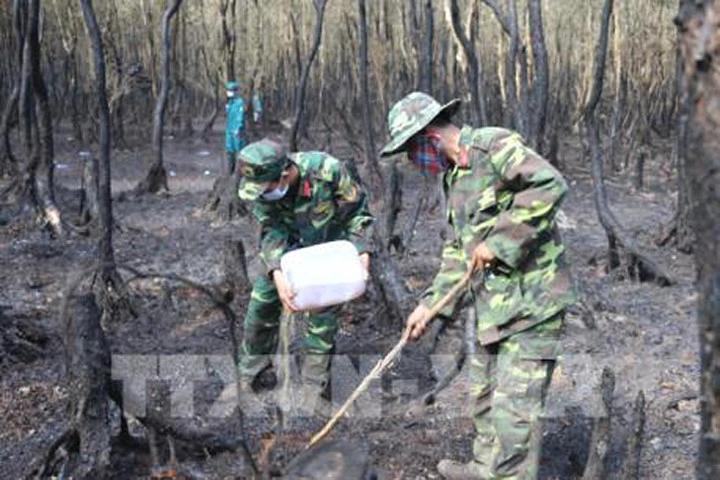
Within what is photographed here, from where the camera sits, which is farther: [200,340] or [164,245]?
[164,245]

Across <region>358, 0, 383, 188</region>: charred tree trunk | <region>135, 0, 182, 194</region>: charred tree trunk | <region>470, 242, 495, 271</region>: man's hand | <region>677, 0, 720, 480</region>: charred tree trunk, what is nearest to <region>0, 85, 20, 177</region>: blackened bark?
<region>135, 0, 182, 194</region>: charred tree trunk

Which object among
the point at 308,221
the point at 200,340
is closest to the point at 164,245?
the point at 200,340

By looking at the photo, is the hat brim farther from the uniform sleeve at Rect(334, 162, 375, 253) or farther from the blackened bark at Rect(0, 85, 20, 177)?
the blackened bark at Rect(0, 85, 20, 177)

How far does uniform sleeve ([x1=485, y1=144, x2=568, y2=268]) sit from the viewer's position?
286cm

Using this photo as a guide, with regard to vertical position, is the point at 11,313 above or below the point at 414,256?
above

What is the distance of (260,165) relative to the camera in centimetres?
359

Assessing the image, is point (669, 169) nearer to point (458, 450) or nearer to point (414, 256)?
point (414, 256)

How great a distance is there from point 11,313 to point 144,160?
10.6 metres

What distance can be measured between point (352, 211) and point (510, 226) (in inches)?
49.2

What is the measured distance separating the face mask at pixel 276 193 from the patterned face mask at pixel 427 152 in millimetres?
779

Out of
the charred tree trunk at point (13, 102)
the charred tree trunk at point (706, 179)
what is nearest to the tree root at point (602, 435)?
the charred tree trunk at point (706, 179)

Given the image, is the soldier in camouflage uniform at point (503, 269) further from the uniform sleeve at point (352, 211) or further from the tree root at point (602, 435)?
the uniform sleeve at point (352, 211)

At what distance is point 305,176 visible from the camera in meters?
3.85

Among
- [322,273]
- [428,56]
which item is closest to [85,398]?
[322,273]
